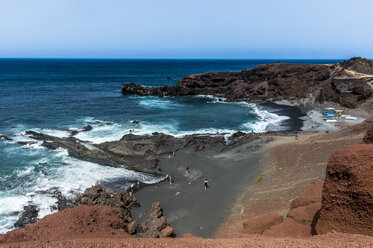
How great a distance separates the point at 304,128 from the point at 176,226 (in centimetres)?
3142

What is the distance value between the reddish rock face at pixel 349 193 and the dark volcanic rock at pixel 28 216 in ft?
63.3

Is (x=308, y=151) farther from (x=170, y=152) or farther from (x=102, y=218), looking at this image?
(x=102, y=218)

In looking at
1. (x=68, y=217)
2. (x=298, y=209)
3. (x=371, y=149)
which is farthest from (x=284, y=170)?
(x=68, y=217)

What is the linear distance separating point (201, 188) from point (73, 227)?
1336 cm

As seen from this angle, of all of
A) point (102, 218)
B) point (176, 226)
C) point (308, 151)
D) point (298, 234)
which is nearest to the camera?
point (298, 234)

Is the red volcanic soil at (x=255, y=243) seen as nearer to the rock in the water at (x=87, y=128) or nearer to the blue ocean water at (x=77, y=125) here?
the blue ocean water at (x=77, y=125)

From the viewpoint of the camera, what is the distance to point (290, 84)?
68.7 m

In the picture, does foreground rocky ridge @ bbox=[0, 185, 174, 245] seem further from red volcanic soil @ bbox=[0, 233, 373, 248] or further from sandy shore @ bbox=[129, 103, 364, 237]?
sandy shore @ bbox=[129, 103, 364, 237]

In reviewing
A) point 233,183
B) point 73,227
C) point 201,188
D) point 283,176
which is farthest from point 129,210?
point 283,176

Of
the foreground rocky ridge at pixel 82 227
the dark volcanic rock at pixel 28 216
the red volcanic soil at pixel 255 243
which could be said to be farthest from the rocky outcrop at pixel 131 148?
the red volcanic soil at pixel 255 243

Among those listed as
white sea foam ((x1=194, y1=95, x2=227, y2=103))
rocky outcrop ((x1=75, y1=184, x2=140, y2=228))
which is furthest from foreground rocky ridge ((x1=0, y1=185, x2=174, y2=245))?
white sea foam ((x1=194, y1=95, x2=227, y2=103))

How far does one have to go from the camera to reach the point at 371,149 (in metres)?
9.20

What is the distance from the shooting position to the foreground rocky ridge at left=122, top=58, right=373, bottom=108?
53.6 m

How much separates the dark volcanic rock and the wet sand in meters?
7.71
